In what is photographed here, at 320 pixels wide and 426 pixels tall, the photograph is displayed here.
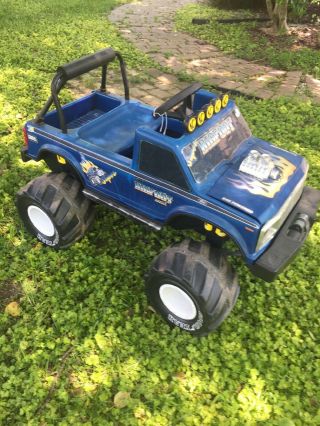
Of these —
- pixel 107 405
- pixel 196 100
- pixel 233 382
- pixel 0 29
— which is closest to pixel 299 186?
pixel 196 100

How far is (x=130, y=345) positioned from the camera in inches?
155

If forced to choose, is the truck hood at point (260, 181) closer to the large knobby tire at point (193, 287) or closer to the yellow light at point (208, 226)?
the yellow light at point (208, 226)

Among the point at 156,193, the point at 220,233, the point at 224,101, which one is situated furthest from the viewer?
the point at 224,101

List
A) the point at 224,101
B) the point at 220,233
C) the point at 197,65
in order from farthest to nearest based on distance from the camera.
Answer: the point at 197,65, the point at 224,101, the point at 220,233

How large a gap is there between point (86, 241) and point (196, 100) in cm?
209

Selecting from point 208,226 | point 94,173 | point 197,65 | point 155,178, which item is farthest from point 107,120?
point 197,65

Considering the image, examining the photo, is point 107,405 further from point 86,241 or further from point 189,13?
point 189,13

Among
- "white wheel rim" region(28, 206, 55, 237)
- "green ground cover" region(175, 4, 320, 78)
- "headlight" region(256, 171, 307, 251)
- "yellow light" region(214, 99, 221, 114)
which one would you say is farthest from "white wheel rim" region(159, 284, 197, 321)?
"green ground cover" region(175, 4, 320, 78)

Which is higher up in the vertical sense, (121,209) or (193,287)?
(193,287)

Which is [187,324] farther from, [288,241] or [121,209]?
[121,209]

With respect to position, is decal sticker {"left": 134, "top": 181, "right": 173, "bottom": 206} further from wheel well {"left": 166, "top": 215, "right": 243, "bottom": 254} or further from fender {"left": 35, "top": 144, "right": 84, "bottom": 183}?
fender {"left": 35, "top": 144, "right": 84, "bottom": 183}

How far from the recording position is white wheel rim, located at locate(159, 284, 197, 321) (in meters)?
3.84

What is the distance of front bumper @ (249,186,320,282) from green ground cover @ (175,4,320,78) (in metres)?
6.00

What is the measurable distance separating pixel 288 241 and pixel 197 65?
6844mm
